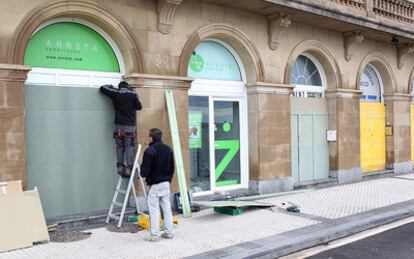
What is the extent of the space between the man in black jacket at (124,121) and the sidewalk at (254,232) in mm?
1286

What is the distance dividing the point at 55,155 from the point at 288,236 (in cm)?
404

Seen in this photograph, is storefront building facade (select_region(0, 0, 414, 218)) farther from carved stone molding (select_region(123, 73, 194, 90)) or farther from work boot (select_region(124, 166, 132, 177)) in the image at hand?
work boot (select_region(124, 166, 132, 177))

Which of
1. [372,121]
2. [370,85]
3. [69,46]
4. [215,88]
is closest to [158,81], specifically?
[69,46]

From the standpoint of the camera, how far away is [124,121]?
763cm

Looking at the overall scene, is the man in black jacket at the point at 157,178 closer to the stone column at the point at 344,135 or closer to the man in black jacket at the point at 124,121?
the man in black jacket at the point at 124,121

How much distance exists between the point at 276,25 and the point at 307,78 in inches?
87.3

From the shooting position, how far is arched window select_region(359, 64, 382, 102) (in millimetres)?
13477

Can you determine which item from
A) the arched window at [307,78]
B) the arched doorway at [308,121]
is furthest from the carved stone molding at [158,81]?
the arched window at [307,78]

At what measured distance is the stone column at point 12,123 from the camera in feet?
21.6

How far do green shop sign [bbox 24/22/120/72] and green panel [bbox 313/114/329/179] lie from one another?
5937 mm

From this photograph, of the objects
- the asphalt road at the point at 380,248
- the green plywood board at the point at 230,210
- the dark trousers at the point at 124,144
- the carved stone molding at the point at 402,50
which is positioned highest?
the carved stone molding at the point at 402,50

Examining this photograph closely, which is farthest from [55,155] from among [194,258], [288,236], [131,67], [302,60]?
[302,60]

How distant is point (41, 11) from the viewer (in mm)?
6906

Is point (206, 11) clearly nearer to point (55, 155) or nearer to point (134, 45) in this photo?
point (134, 45)
